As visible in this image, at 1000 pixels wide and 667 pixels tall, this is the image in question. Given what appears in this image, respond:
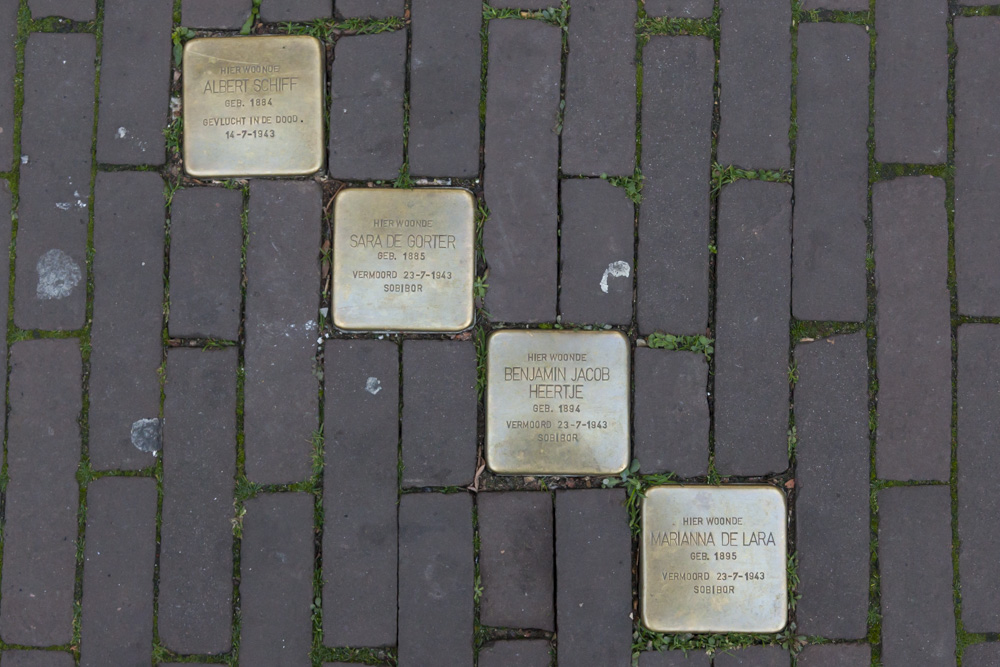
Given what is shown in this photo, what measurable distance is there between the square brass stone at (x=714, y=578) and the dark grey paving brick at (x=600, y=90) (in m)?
1.28

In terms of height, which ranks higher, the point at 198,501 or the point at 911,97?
the point at 911,97

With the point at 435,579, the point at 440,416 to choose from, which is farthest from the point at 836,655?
the point at 440,416

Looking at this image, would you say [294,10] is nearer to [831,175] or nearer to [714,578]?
[831,175]

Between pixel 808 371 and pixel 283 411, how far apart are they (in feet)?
6.00

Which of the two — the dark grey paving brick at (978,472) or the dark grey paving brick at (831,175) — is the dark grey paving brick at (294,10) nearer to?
the dark grey paving brick at (831,175)

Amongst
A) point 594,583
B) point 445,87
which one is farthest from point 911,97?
point 594,583

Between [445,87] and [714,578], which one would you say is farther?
[445,87]

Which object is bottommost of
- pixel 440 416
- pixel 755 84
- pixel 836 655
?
pixel 836 655

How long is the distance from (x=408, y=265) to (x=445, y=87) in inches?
25.7

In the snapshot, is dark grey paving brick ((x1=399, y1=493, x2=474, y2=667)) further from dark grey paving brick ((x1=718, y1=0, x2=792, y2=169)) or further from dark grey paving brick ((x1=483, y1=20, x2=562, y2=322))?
dark grey paving brick ((x1=718, y1=0, x2=792, y2=169))

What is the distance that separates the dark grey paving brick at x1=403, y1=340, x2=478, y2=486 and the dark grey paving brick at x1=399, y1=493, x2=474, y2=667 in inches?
3.5

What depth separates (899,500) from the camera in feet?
7.77

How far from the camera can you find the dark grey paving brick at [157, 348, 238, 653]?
2367 mm

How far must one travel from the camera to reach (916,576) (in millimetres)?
2355
